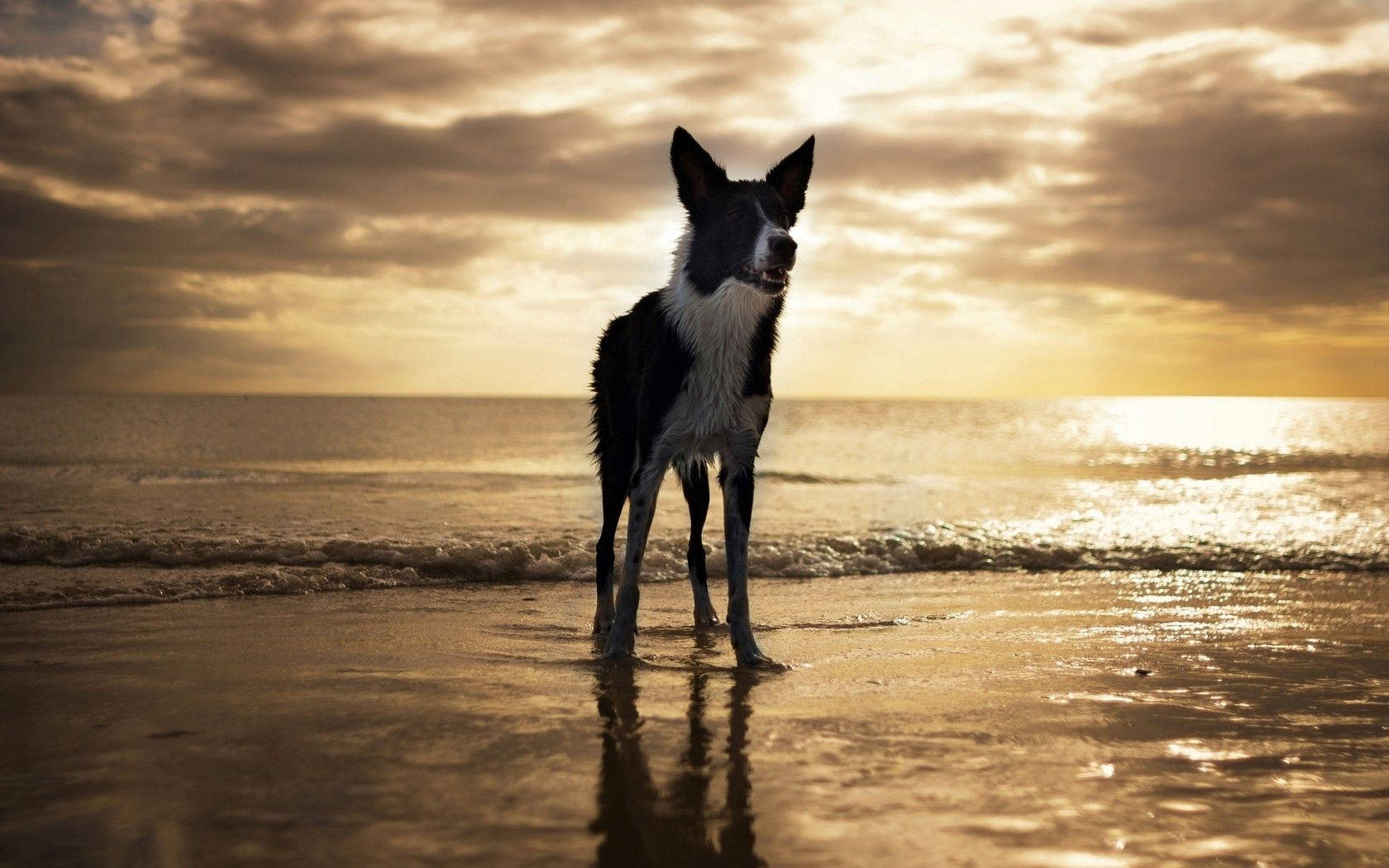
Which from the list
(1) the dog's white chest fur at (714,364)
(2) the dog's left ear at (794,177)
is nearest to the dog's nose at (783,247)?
(1) the dog's white chest fur at (714,364)

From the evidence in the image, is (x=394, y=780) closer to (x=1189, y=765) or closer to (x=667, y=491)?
(x=1189, y=765)

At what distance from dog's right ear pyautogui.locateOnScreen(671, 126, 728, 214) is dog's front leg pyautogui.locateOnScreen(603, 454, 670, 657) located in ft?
5.05

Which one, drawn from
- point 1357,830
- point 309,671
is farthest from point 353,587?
point 1357,830

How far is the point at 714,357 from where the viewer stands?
233 inches

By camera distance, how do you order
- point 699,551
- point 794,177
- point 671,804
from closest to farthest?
point 671,804
point 794,177
point 699,551

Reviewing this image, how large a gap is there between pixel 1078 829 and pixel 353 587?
22.8 ft

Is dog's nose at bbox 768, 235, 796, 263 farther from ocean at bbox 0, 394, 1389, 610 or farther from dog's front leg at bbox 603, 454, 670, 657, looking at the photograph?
ocean at bbox 0, 394, 1389, 610

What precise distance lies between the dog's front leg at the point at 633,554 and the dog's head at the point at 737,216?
1.13 meters

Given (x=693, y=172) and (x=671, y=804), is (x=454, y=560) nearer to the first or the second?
(x=693, y=172)

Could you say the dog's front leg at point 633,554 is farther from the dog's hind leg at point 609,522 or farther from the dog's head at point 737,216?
the dog's head at point 737,216

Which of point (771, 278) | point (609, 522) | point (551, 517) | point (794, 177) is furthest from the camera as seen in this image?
point (551, 517)

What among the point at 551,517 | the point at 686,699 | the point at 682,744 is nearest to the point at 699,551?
the point at 686,699

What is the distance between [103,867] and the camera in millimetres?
2973

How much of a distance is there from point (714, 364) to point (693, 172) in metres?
1.13
